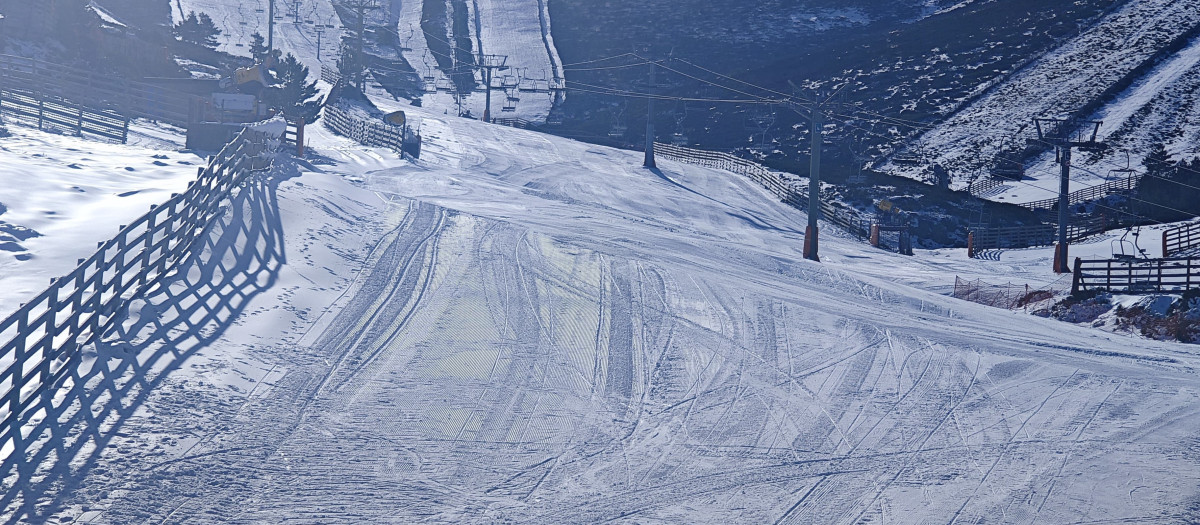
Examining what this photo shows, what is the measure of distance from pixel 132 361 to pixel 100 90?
27.7 metres

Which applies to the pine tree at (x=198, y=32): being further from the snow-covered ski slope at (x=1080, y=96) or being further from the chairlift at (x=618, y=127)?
the snow-covered ski slope at (x=1080, y=96)

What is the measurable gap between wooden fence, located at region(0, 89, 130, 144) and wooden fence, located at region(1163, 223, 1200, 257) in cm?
3340

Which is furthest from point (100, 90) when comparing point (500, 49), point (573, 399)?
point (500, 49)

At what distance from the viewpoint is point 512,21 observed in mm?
106625

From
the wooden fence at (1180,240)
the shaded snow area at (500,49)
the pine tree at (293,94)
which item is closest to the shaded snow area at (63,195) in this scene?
the pine tree at (293,94)

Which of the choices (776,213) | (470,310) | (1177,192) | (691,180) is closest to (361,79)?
(691,180)

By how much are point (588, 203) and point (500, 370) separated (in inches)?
794

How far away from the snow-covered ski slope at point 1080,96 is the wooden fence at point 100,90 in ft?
135

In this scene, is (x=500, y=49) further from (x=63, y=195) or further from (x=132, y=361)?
(x=132, y=361)

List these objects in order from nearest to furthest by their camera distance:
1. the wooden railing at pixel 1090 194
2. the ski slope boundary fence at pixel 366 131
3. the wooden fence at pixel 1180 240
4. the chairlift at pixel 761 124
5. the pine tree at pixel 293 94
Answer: the wooden fence at pixel 1180 240
the ski slope boundary fence at pixel 366 131
the pine tree at pixel 293 94
the wooden railing at pixel 1090 194
the chairlift at pixel 761 124

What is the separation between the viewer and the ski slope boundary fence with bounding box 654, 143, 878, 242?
45.2 metres

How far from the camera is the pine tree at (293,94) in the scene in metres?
49.0

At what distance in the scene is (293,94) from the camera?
5181 centimetres

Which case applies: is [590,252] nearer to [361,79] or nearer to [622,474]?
[622,474]
